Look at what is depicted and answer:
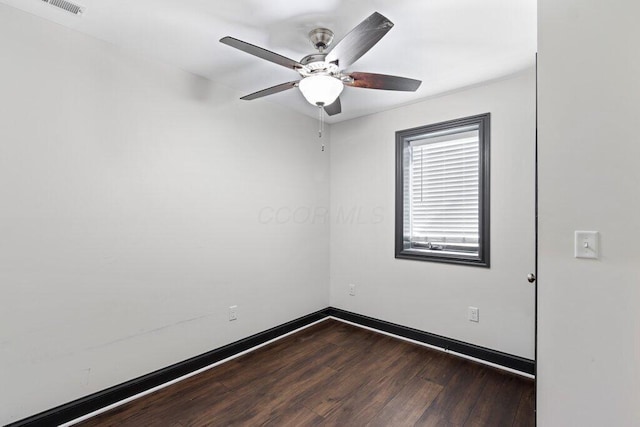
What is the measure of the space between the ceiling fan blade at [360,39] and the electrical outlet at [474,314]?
2.35m

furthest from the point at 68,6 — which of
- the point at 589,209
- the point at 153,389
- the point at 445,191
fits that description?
the point at 445,191

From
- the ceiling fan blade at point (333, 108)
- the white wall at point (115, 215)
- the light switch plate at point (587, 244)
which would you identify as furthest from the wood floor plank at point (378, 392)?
the ceiling fan blade at point (333, 108)

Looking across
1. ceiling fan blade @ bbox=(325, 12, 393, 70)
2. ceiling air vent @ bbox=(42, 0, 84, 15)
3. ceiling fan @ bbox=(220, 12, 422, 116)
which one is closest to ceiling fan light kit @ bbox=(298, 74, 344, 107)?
ceiling fan @ bbox=(220, 12, 422, 116)

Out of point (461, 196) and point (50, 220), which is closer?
point (50, 220)

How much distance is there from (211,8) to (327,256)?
280 centimetres

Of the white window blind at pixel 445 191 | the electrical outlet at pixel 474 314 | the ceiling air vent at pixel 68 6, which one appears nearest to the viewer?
the ceiling air vent at pixel 68 6

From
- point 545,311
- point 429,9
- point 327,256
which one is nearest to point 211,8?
point 429,9

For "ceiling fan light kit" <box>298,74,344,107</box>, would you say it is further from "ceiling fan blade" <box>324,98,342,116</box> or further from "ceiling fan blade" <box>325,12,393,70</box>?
"ceiling fan blade" <box>324,98,342,116</box>

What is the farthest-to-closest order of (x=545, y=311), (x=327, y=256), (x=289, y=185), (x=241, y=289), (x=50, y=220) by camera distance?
(x=327, y=256) < (x=289, y=185) < (x=241, y=289) < (x=50, y=220) < (x=545, y=311)

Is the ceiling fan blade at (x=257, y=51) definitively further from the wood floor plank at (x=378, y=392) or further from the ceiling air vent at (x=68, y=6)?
the wood floor plank at (x=378, y=392)

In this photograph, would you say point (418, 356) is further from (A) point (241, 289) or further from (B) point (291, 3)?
(B) point (291, 3)

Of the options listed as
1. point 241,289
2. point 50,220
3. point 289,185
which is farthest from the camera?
point 289,185

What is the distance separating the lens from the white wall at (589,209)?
1.20 m

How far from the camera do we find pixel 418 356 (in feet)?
9.02
